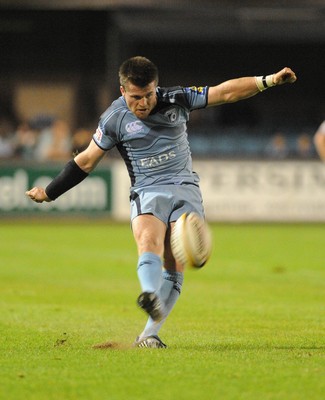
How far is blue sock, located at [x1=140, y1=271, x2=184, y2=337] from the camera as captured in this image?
824cm

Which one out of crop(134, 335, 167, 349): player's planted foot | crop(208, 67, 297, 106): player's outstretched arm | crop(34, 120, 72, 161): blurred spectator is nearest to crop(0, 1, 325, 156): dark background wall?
crop(34, 120, 72, 161): blurred spectator

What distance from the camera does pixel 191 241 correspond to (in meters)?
7.71

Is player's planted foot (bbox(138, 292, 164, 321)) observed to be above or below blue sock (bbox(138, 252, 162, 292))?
below

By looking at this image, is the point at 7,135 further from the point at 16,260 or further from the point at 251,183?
the point at 16,260

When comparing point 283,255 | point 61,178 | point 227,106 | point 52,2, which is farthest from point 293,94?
point 61,178

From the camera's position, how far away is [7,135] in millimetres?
29750

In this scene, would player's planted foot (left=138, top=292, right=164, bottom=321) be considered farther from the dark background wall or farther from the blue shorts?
the dark background wall

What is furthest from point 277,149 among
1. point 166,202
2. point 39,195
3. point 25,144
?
point 166,202

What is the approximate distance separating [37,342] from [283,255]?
1076 cm

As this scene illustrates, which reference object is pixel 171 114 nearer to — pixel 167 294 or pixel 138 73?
pixel 138 73

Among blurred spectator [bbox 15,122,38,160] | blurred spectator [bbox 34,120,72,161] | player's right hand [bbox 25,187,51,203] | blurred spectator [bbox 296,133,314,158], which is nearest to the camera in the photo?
player's right hand [bbox 25,187,51,203]

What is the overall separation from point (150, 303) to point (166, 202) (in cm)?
105

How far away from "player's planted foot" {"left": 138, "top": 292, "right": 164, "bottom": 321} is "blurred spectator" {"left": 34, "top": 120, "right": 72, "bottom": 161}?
20.4 m

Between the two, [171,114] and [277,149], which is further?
[277,149]
